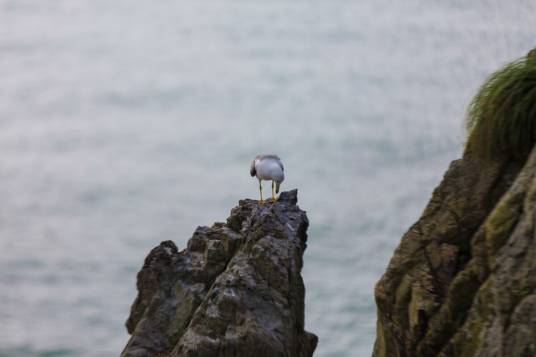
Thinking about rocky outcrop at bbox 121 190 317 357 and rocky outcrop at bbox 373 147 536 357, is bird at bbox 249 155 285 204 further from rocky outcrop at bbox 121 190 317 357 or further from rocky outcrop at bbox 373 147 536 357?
rocky outcrop at bbox 373 147 536 357

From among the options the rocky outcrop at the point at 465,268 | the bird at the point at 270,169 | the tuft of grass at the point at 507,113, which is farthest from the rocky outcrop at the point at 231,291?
the tuft of grass at the point at 507,113

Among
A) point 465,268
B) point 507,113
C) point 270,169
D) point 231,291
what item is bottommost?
point 465,268

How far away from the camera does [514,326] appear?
42.8 ft

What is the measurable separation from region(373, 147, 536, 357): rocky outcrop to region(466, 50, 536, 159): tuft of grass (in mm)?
272

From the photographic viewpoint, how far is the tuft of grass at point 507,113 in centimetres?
1598

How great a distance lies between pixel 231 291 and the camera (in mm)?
19641

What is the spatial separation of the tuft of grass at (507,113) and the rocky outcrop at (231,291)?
17.2 ft

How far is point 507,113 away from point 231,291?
6721 millimetres

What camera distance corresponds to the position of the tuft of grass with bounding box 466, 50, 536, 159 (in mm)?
15984

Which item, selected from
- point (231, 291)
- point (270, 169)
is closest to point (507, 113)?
point (270, 169)

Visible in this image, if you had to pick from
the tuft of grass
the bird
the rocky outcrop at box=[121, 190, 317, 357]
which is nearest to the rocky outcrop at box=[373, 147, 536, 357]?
the tuft of grass

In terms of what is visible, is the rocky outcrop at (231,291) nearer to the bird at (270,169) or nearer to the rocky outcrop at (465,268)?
the bird at (270,169)

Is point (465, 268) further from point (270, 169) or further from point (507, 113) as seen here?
point (270, 169)

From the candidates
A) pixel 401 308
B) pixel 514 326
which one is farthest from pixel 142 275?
pixel 514 326
